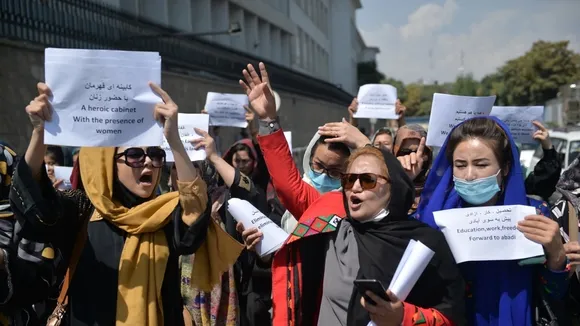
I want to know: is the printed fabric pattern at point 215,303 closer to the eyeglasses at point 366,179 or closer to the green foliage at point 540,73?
the eyeglasses at point 366,179

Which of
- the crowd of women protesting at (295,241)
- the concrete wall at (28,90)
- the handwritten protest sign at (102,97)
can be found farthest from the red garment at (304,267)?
the concrete wall at (28,90)

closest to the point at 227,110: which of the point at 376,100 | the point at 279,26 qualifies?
the point at 376,100

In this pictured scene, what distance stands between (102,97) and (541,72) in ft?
175

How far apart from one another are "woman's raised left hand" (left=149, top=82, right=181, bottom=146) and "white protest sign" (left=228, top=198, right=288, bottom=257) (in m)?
0.67

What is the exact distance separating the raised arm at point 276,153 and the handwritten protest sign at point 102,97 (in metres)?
0.72

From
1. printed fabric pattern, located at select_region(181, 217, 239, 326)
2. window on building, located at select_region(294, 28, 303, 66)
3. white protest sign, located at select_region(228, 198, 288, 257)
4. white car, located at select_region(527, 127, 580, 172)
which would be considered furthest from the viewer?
window on building, located at select_region(294, 28, 303, 66)

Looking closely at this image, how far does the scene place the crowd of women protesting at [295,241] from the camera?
8.58 feet

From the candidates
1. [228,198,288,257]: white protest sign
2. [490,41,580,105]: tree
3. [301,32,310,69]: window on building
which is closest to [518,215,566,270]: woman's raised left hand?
[228,198,288,257]: white protest sign

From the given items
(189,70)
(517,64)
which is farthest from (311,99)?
(517,64)

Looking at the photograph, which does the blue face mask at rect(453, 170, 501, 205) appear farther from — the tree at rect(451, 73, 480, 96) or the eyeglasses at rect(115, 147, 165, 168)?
the tree at rect(451, 73, 480, 96)

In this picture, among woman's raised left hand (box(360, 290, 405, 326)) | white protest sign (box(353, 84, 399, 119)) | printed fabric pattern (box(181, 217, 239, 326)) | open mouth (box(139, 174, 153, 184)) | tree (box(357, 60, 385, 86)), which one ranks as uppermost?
tree (box(357, 60, 385, 86))

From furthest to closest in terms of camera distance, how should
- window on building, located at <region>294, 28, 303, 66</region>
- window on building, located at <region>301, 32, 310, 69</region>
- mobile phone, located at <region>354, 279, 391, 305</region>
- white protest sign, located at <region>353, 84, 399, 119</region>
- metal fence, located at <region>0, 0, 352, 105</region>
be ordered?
window on building, located at <region>301, 32, 310, 69</region>
window on building, located at <region>294, 28, 303, 66</region>
metal fence, located at <region>0, 0, 352, 105</region>
white protest sign, located at <region>353, 84, 399, 119</region>
mobile phone, located at <region>354, 279, 391, 305</region>

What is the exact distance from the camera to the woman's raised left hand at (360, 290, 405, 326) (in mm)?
2312

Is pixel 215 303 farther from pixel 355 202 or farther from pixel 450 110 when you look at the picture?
pixel 450 110
